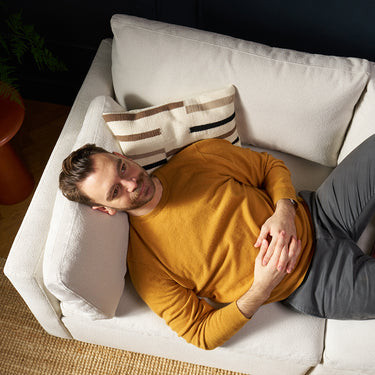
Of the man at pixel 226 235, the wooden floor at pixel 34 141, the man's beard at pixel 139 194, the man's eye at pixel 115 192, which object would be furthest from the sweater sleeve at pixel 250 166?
the wooden floor at pixel 34 141

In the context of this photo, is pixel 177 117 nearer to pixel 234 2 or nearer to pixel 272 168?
pixel 272 168

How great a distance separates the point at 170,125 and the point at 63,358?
1.09 metres

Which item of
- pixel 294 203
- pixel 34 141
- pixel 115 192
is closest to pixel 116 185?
pixel 115 192

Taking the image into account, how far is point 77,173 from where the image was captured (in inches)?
49.4

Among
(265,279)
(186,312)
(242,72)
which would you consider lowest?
(186,312)

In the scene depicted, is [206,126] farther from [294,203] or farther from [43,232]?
[43,232]

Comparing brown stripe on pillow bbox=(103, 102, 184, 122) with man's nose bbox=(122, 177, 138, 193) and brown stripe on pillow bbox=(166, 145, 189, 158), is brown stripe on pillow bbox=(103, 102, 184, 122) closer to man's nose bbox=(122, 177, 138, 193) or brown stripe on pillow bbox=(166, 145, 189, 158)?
brown stripe on pillow bbox=(166, 145, 189, 158)

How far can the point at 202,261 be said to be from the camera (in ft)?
4.51

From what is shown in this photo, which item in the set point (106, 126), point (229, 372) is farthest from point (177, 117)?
point (229, 372)

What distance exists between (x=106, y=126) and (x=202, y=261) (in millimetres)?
558

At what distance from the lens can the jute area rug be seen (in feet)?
5.77

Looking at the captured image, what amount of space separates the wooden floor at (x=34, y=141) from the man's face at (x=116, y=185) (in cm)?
97

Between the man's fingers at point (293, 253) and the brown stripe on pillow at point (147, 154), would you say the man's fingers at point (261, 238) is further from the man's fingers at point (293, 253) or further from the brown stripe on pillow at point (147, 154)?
the brown stripe on pillow at point (147, 154)

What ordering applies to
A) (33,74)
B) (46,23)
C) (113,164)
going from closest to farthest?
(113,164) < (46,23) < (33,74)
